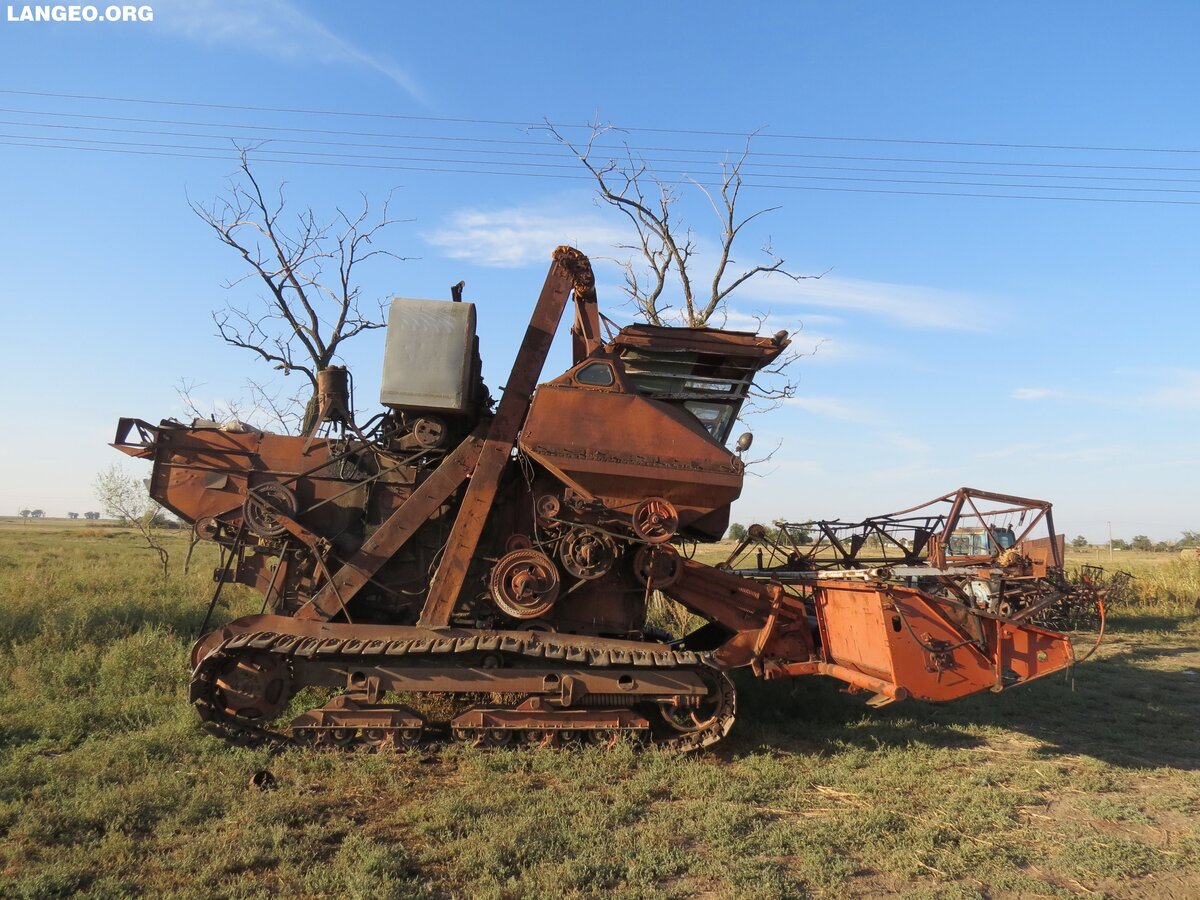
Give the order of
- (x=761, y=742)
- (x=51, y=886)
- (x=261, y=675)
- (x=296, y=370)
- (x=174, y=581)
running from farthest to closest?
(x=174, y=581), (x=296, y=370), (x=761, y=742), (x=261, y=675), (x=51, y=886)

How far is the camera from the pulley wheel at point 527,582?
24.8 feet

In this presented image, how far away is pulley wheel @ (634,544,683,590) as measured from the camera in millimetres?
7809

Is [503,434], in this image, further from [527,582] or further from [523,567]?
[527,582]

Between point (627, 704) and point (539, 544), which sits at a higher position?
point (539, 544)

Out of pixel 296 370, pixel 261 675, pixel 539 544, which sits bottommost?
pixel 261 675

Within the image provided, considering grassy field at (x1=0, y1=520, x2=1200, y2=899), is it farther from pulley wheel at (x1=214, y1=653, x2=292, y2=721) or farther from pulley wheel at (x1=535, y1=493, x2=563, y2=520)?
pulley wheel at (x1=535, y1=493, x2=563, y2=520)

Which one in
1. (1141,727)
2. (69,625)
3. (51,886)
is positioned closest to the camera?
(51,886)

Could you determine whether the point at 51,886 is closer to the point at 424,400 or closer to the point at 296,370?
the point at 424,400

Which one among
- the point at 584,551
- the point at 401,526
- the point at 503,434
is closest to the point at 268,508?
the point at 401,526

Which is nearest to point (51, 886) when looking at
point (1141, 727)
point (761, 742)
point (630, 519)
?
point (630, 519)

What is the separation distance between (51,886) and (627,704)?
4606mm

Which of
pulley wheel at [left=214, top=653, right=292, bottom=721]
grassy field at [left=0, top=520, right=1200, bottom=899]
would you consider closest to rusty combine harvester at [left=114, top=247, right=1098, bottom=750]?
pulley wheel at [left=214, top=653, right=292, bottom=721]

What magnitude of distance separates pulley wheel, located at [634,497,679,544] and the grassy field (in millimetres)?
2020

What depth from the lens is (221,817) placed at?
5395 mm
